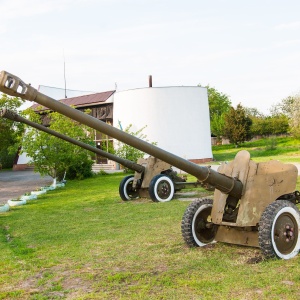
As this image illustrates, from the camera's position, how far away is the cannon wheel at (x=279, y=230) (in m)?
5.53

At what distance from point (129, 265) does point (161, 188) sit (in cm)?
638

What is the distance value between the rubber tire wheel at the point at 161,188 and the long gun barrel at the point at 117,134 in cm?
581

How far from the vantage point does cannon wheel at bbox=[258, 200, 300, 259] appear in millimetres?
5531

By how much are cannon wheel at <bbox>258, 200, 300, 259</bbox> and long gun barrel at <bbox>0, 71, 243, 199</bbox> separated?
2.02 ft

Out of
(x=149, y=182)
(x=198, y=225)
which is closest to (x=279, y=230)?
(x=198, y=225)

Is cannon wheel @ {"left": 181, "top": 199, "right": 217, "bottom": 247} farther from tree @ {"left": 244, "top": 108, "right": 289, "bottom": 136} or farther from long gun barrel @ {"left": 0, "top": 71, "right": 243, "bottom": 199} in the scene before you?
tree @ {"left": 244, "top": 108, "right": 289, "bottom": 136}

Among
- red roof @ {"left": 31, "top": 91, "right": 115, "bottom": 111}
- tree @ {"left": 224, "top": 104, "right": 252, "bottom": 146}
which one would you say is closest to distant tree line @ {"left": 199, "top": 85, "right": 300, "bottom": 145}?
tree @ {"left": 224, "top": 104, "right": 252, "bottom": 146}

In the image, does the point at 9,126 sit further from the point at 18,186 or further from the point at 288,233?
the point at 288,233

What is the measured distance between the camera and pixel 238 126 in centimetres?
5053

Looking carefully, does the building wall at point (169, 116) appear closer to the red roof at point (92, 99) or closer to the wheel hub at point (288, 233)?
the red roof at point (92, 99)

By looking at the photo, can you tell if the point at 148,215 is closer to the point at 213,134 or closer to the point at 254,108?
the point at 213,134

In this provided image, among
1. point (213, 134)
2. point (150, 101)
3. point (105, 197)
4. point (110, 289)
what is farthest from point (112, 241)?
point (213, 134)

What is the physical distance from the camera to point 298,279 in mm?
4871

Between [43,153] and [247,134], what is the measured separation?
113ft
